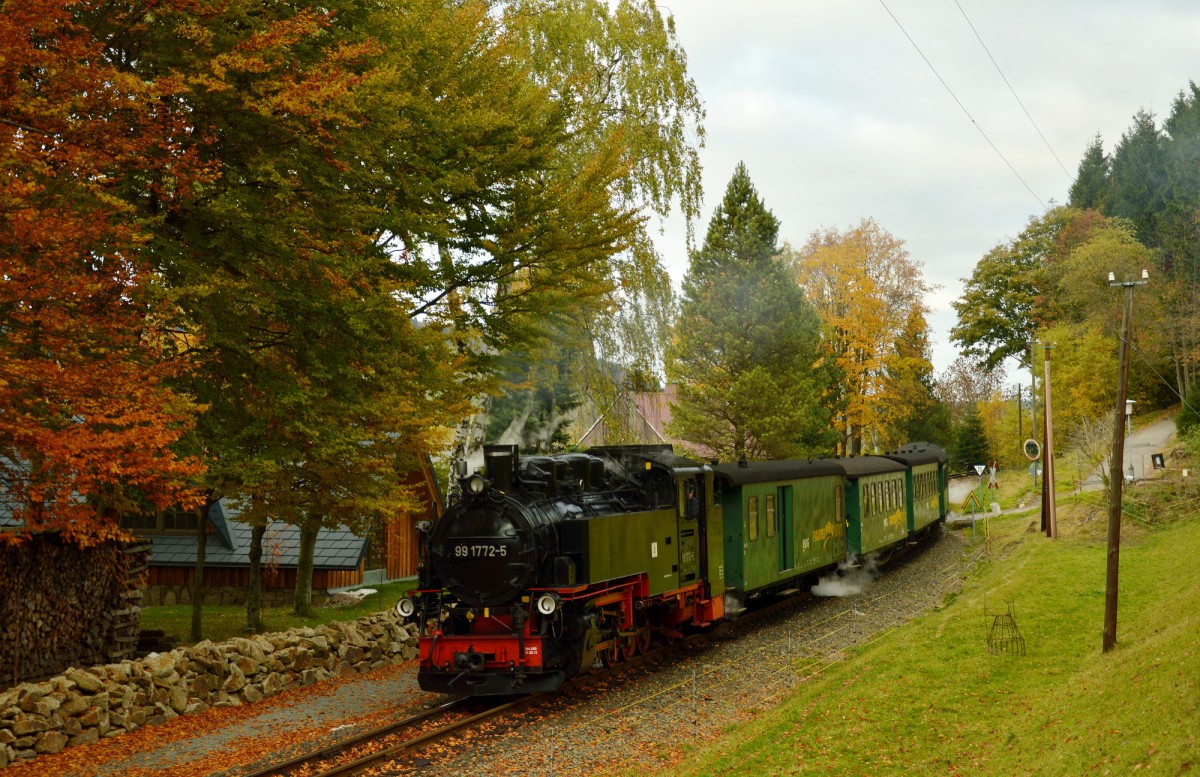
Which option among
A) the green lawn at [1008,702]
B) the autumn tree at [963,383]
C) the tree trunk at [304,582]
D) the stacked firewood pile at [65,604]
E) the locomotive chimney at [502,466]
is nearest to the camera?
the green lawn at [1008,702]

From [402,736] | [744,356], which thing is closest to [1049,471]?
[744,356]

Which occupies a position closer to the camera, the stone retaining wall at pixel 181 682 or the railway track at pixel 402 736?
the railway track at pixel 402 736

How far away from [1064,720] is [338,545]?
18.3 meters

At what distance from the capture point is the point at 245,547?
2430 centimetres

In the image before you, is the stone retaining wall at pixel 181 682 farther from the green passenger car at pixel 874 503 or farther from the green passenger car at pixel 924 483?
the green passenger car at pixel 924 483

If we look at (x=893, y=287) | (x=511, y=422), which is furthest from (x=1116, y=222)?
(x=511, y=422)

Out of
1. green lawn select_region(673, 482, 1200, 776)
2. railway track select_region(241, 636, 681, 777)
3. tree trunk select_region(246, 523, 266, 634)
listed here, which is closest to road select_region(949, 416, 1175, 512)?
green lawn select_region(673, 482, 1200, 776)

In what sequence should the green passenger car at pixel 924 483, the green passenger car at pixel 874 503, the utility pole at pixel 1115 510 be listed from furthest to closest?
the green passenger car at pixel 924 483 → the green passenger car at pixel 874 503 → the utility pole at pixel 1115 510

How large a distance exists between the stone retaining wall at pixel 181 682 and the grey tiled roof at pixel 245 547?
7.59 meters

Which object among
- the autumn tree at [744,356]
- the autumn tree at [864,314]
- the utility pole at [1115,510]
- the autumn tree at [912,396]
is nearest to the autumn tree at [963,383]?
the autumn tree at [912,396]

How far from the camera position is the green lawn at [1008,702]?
8672mm

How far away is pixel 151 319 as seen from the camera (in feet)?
35.9

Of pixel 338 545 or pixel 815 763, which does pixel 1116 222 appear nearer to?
pixel 338 545

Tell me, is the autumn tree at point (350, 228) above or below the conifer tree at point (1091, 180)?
below
